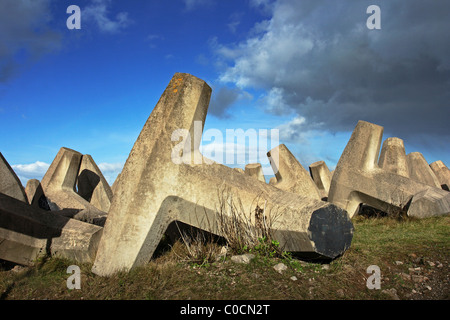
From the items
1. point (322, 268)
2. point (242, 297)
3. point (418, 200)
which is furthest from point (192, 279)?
point (418, 200)

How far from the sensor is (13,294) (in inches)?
149

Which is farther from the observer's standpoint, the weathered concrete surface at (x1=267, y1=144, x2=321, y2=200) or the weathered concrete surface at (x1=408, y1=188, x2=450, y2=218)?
the weathered concrete surface at (x1=267, y1=144, x2=321, y2=200)

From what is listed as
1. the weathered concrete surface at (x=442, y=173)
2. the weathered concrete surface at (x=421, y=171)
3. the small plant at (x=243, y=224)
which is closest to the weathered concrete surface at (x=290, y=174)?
the small plant at (x=243, y=224)

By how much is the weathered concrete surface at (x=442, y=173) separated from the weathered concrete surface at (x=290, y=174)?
31.7ft

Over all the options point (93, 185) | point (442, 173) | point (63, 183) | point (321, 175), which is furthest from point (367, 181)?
point (442, 173)

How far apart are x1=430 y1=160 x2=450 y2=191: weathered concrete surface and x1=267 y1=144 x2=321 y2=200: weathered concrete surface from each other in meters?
9.65

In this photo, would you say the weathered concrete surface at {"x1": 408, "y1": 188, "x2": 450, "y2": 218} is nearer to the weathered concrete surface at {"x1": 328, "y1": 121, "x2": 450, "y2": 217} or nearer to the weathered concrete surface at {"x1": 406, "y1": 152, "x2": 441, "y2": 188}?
the weathered concrete surface at {"x1": 328, "y1": 121, "x2": 450, "y2": 217}

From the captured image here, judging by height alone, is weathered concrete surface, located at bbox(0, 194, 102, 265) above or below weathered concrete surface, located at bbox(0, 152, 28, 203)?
below

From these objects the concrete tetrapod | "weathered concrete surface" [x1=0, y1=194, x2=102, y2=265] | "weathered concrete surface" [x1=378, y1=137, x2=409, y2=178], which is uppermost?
"weathered concrete surface" [x1=378, y1=137, x2=409, y2=178]

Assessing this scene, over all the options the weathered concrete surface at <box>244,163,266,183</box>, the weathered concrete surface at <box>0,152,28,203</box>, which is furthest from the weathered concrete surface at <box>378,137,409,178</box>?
the weathered concrete surface at <box>0,152,28,203</box>

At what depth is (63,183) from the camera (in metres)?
9.26

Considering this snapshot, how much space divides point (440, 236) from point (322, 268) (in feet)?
9.60

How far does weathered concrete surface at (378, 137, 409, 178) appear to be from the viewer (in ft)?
31.9
